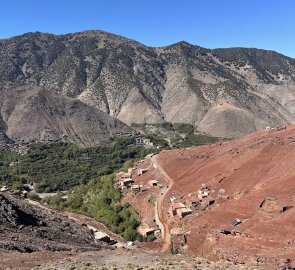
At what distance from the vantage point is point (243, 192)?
61.2 metres

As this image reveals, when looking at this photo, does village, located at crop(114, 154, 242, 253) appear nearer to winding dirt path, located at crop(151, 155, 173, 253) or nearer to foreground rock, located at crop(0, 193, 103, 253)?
winding dirt path, located at crop(151, 155, 173, 253)

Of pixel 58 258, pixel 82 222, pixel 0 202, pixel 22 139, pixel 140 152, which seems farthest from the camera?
pixel 22 139

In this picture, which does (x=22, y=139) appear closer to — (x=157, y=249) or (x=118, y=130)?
(x=118, y=130)

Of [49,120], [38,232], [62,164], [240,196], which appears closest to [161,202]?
[240,196]

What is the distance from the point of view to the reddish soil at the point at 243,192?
131 ft

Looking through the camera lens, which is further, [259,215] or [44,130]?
[44,130]

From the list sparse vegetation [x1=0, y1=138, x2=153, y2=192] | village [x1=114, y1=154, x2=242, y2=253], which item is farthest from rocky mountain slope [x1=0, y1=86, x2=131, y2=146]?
village [x1=114, y1=154, x2=242, y2=253]

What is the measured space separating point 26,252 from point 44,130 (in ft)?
417

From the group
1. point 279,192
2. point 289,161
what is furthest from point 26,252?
point 289,161

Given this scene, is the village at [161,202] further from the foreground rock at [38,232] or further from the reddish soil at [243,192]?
the foreground rock at [38,232]

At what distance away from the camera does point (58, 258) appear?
31.4 metres

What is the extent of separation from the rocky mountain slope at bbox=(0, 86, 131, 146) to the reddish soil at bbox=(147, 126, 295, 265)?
73679 mm

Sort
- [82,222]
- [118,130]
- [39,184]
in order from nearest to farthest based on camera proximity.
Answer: [82,222]
[39,184]
[118,130]

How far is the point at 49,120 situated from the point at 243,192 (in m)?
116
